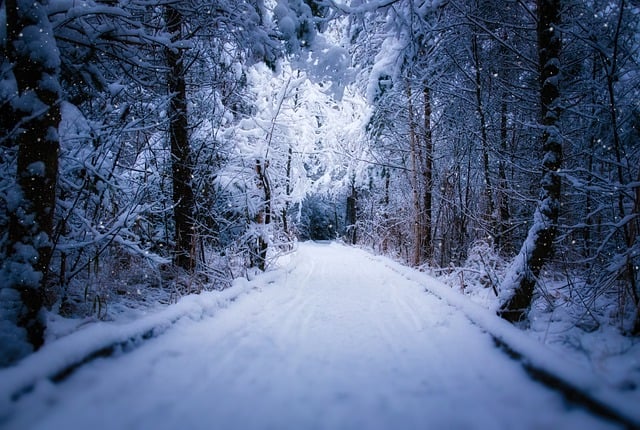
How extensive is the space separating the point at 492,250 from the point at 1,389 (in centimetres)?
699

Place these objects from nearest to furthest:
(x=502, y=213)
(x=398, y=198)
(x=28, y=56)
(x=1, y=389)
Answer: (x=1, y=389) → (x=28, y=56) → (x=502, y=213) → (x=398, y=198)

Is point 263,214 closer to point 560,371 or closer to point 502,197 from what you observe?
point 502,197

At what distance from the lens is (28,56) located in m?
2.53

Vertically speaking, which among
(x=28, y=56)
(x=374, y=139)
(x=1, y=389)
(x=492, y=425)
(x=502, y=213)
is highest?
(x=374, y=139)

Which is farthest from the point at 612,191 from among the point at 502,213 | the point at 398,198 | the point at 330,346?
the point at 398,198

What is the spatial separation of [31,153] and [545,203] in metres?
5.64

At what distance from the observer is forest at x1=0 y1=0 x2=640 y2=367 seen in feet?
8.82

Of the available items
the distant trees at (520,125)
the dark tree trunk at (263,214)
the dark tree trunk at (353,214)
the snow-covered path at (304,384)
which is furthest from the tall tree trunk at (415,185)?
the dark tree trunk at (353,214)

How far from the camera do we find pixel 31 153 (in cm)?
262

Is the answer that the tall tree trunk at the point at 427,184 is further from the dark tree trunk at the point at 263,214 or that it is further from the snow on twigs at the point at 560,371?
the snow on twigs at the point at 560,371

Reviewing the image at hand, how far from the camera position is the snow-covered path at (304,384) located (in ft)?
5.43

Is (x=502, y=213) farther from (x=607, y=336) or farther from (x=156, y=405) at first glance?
(x=156, y=405)

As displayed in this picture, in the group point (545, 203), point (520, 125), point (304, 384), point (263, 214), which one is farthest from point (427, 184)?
point (304, 384)

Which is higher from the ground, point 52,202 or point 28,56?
point 28,56
